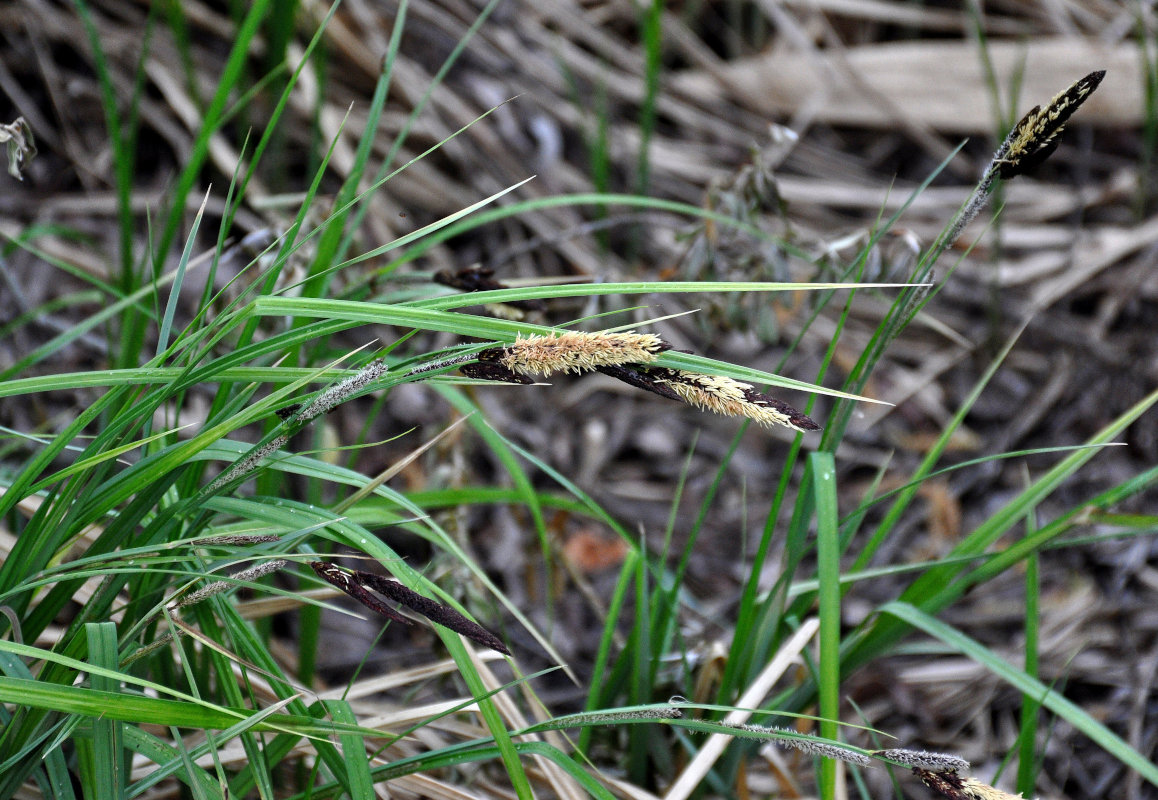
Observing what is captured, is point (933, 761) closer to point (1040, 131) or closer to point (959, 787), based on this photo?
point (959, 787)

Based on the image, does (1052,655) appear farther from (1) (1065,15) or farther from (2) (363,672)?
(1) (1065,15)

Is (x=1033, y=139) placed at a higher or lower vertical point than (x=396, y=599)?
higher

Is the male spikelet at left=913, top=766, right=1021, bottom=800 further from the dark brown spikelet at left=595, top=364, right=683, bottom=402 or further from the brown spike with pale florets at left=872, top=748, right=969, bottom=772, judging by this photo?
the dark brown spikelet at left=595, top=364, right=683, bottom=402

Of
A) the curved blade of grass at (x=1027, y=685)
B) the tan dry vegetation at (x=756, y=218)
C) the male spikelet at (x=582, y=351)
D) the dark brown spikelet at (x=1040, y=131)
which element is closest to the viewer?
the male spikelet at (x=582, y=351)

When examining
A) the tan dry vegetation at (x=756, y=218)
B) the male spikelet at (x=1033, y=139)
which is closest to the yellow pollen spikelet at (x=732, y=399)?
the male spikelet at (x=1033, y=139)

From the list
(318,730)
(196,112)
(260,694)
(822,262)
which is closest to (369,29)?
(196,112)

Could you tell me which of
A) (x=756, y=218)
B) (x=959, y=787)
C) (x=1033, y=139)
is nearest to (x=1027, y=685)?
(x=959, y=787)

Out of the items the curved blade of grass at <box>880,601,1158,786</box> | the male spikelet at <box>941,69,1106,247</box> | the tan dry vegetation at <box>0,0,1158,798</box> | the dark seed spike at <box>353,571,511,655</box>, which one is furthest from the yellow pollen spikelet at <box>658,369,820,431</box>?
the tan dry vegetation at <box>0,0,1158,798</box>

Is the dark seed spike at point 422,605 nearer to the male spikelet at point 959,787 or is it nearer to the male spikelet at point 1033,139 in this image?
the male spikelet at point 959,787
